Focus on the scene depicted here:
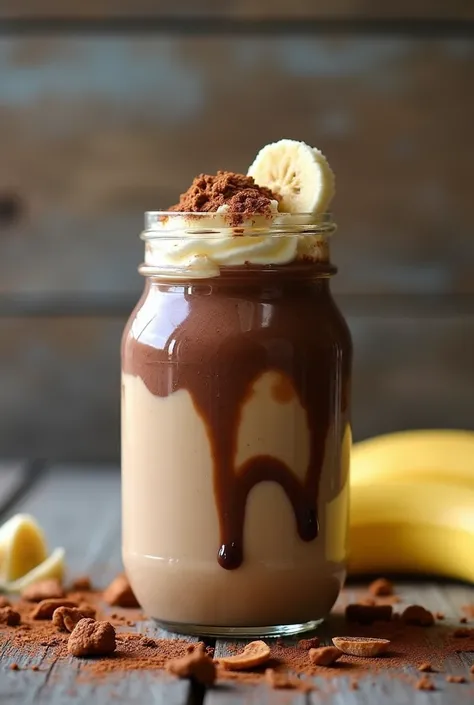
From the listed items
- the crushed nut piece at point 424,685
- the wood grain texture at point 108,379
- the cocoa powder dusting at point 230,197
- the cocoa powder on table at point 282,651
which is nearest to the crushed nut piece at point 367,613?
the cocoa powder on table at point 282,651

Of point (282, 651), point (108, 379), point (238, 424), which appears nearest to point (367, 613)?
point (282, 651)

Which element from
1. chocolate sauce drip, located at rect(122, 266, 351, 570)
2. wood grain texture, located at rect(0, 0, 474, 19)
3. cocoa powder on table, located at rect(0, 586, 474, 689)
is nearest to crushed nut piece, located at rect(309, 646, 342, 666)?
cocoa powder on table, located at rect(0, 586, 474, 689)

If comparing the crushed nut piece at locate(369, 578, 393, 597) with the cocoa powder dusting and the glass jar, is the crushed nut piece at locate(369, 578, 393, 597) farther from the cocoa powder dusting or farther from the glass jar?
the cocoa powder dusting

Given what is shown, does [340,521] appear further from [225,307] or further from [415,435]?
[415,435]

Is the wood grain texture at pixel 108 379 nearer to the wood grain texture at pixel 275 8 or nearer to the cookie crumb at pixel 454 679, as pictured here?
the wood grain texture at pixel 275 8

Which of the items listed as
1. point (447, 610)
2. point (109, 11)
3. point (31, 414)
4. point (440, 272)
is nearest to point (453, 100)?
point (440, 272)

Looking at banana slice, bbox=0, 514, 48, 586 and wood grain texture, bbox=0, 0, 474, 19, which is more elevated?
wood grain texture, bbox=0, 0, 474, 19

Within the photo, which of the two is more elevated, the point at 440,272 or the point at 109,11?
the point at 109,11
